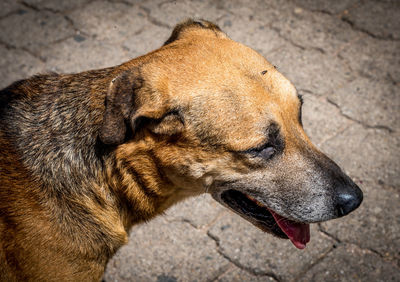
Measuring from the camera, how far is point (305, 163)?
9.44 ft

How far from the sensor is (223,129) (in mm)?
2775

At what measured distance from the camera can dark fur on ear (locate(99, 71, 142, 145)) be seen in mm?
2699

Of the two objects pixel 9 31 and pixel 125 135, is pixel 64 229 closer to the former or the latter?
pixel 125 135

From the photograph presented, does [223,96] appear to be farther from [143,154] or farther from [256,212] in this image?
[256,212]

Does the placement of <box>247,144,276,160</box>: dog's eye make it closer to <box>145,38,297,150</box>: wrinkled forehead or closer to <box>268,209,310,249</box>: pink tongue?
<box>145,38,297,150</box>: wrinkled forehead

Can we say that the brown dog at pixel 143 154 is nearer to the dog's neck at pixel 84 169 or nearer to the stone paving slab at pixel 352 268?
the dog's neck at pixel 84 169

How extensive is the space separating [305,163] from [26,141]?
1828mm

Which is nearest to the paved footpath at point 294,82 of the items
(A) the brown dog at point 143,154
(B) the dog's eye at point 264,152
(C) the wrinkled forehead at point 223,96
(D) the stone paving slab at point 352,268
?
(D) the stone paving slab at point 352,268

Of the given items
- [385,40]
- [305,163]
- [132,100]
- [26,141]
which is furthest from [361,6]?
[26,141]

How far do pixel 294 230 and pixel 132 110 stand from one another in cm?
147

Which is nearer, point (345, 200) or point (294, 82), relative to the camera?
point (345, 200)

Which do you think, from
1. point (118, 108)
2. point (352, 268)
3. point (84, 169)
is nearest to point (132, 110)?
point (118, 108)

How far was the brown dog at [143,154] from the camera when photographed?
2.75 m

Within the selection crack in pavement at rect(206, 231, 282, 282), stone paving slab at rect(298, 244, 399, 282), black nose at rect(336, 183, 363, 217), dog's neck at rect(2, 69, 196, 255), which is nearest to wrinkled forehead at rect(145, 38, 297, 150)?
dog's neck at rect(2, 69, 196, 255)
